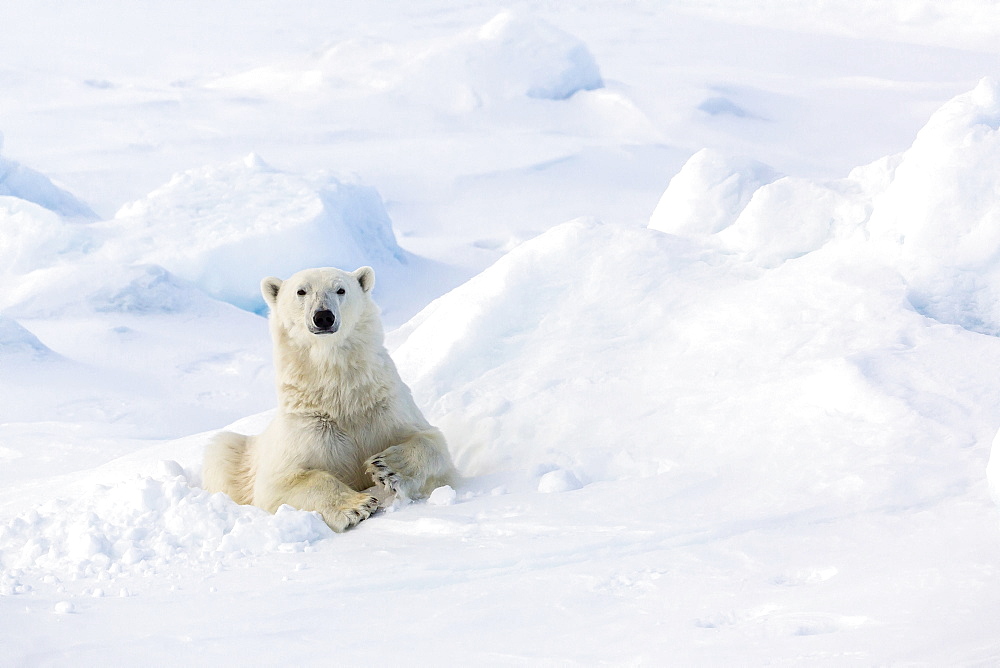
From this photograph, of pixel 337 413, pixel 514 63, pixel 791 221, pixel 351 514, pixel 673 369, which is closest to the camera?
pixel 351 514

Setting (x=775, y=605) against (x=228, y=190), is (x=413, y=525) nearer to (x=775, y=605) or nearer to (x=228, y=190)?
(x=775, y=605)

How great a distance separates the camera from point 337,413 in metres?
3.97

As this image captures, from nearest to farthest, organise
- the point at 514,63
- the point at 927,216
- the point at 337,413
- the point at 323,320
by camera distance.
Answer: the point at 323,320
the point at 337,413
the point at 927,216
the point at 514,63

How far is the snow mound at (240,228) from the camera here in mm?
13969

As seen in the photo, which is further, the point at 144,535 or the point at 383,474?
the point at 383,474

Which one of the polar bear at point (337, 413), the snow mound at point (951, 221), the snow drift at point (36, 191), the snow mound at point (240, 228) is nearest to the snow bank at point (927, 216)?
the snow mound at point (951, 221)

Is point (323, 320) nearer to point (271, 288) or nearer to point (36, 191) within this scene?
point (271, 288)

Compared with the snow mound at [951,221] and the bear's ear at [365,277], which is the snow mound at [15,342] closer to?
the bear's ear at [365,277]

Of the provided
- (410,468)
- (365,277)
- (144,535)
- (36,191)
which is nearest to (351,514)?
(410,468)

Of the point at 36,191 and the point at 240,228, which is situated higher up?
the point at 240,228

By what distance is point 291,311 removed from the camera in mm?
3996

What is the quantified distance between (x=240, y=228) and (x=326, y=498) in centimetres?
1111

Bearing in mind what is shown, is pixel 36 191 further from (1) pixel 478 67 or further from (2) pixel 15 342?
(1) pixel 478 67

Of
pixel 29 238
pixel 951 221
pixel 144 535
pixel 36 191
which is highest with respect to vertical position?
pixel 951 221
